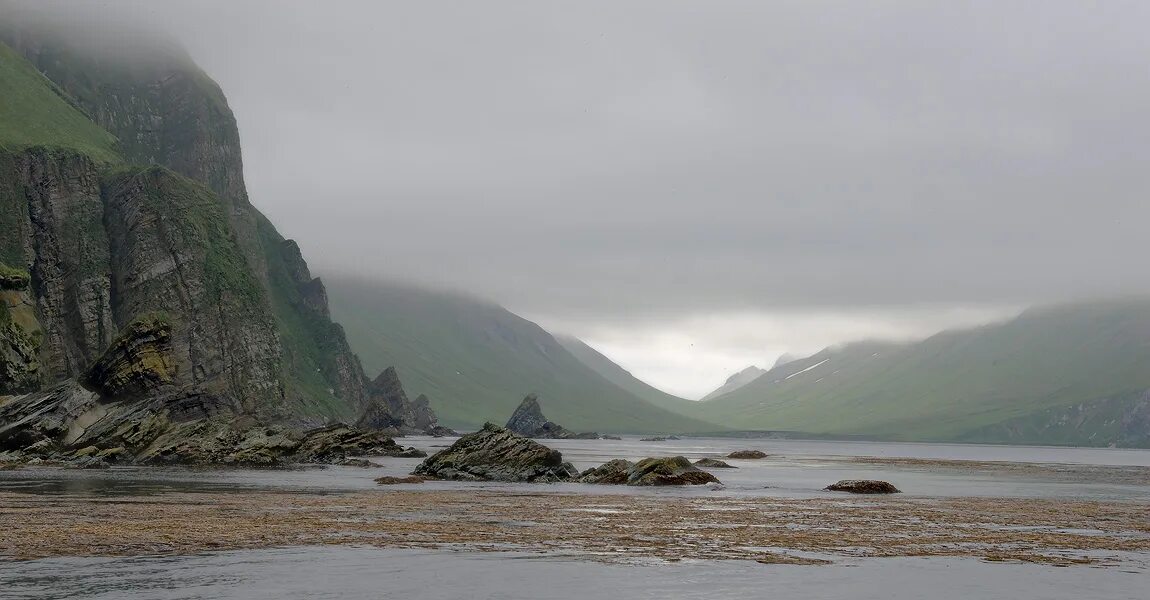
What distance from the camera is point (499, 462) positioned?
338ft

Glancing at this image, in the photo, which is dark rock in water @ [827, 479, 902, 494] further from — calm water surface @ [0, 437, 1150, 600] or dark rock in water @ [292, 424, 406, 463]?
dark rock in water @ [292, 424, 406, 463]

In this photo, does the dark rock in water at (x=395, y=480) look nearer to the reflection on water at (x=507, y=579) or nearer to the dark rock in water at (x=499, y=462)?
the dark rock in water at (x=499, y=462)

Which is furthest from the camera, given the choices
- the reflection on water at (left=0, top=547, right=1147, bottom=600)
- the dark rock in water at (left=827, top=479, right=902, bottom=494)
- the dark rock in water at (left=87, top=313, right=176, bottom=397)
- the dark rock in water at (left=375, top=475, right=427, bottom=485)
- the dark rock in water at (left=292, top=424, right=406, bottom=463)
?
the dark rock in water at (left=87, top=313, right=176, bottom=397)

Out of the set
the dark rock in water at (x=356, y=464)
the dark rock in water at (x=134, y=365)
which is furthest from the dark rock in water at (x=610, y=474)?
the dark rock in water at (x=134, y=365)

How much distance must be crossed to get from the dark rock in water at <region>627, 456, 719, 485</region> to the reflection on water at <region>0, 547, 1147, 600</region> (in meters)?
58.4

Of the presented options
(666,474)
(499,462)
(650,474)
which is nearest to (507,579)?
(666,474)

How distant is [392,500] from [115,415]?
80.5 metres

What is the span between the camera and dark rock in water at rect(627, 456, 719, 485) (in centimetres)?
9412

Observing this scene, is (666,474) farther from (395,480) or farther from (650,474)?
(395,480)

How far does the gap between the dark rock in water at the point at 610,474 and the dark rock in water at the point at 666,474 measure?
618mm

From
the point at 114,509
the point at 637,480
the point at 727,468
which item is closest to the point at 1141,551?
the point at 114,509

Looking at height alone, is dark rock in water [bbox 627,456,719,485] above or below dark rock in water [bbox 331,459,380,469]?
above

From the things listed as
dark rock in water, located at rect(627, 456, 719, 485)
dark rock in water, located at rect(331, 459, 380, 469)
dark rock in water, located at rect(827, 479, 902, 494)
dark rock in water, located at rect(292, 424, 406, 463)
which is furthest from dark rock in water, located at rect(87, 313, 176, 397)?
dark rock in water, located at rect(827, 479, 902, 494)

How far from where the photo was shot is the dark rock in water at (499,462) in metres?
99.7
